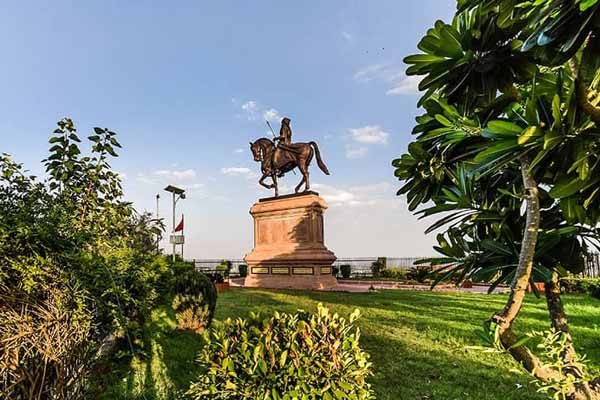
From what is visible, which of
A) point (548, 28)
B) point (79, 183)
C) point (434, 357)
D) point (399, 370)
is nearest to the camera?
point (548, 28)

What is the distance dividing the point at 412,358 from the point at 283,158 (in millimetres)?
12408

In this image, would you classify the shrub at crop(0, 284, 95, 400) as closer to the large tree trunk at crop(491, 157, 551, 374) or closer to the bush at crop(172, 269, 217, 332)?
the large tree trunk at crop(491, 157, 551, 374)

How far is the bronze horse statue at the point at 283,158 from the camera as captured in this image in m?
16.0

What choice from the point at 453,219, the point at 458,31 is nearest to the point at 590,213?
the point at 453,219

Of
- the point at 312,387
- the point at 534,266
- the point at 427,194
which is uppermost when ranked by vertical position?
the point at 427,194

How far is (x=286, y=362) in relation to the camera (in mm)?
2295

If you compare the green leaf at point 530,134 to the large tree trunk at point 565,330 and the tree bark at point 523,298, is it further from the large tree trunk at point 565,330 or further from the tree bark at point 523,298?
the large tree trunk at point 565,330

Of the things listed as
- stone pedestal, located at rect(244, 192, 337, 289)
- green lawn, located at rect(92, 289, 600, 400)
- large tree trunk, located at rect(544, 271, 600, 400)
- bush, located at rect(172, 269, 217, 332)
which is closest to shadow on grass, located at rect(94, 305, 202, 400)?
green lawn, located at rect(92, 289, 600, 400)

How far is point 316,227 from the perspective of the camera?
49.7ft

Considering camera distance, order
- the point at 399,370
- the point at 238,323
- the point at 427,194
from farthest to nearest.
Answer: the point at 399,370 < the point at 238,323 < the point at 427,194

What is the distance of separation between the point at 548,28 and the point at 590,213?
110 centimetres

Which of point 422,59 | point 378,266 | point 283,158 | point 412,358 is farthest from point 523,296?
point 378,266

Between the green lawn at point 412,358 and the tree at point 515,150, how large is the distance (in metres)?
0.53

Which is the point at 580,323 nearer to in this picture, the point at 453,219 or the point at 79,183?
the point at 453,219
